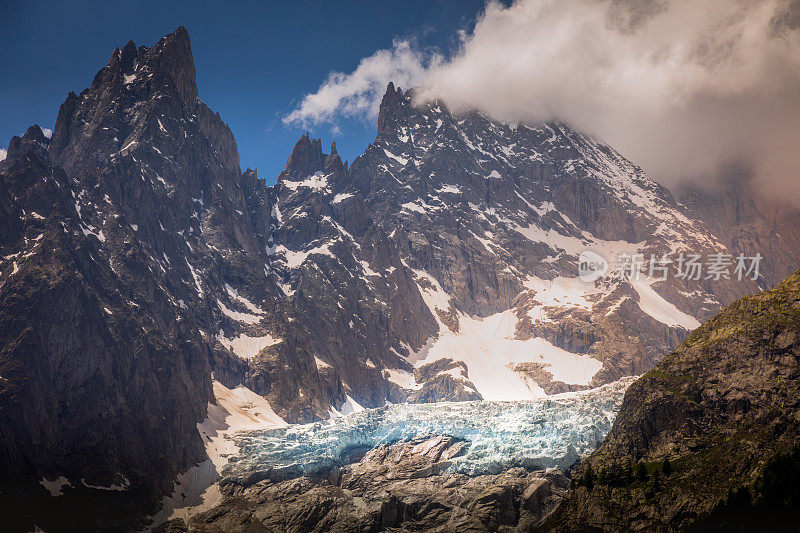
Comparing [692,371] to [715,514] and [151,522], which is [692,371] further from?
[151,522]

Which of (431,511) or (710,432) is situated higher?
(710,432)

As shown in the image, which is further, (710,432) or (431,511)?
(431,511)

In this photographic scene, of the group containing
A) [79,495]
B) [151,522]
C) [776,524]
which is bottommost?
[776,524]

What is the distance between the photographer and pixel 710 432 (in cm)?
14525

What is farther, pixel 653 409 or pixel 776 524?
pixel 653 409

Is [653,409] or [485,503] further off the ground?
[653,409]

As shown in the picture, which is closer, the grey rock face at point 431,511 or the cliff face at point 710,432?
the cliff face at point 710,432

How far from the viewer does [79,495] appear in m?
192

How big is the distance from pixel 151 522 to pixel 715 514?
15005 cm

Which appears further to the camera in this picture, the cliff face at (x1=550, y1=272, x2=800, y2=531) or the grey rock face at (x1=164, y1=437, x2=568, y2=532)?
the grey rock face at (x1=164, y1=437, x2=568, y2=532)

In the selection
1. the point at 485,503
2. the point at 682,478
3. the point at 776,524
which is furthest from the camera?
the point at 485,503

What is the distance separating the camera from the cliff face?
415 ft

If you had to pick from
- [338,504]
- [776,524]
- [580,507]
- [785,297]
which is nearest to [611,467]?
[580,507]

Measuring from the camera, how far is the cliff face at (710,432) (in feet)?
415
